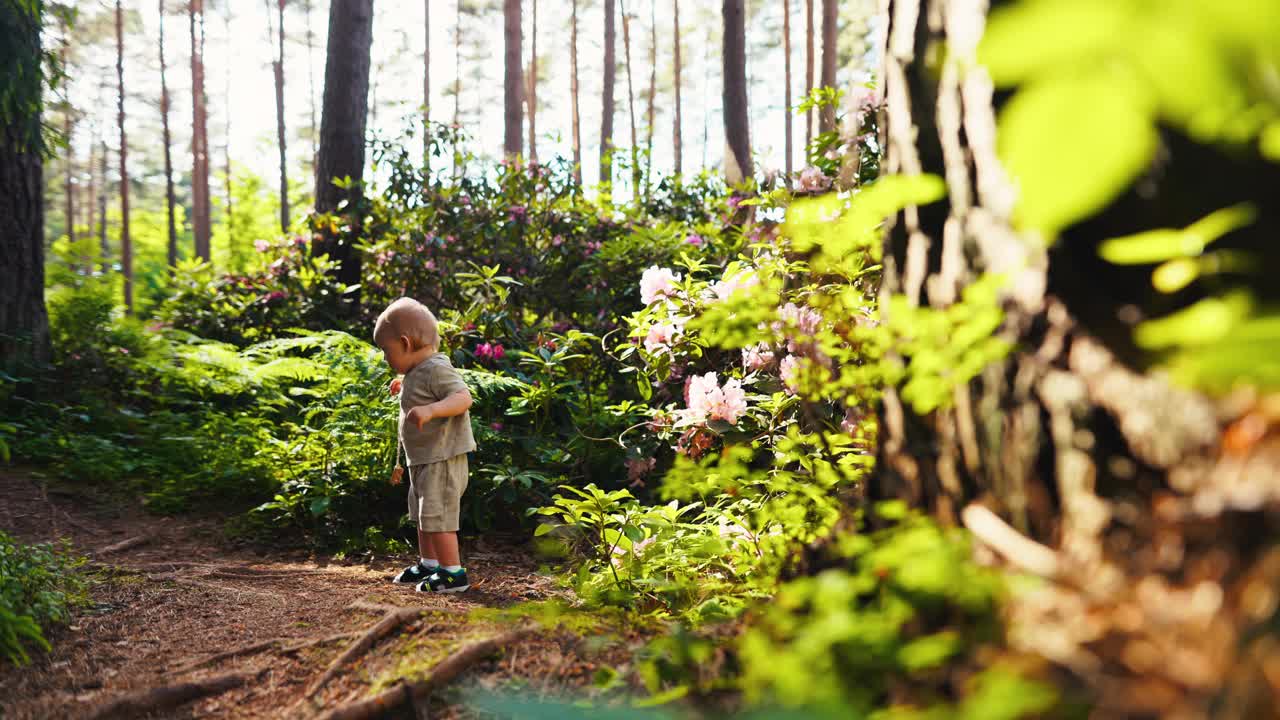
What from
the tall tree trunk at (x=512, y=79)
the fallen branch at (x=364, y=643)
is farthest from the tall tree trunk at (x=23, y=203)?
the tall tree trunk at (x=512, y=79)

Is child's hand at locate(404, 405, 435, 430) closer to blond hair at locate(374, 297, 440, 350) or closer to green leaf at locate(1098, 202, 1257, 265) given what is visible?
blond hair at locate(374, 297, 440, 350)

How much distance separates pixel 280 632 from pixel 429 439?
4.04ft

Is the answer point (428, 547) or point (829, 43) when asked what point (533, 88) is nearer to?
point (829, 43)

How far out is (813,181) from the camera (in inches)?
161

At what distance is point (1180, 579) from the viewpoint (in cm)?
90

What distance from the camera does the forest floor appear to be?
1.96m

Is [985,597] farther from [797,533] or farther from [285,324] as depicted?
[285,324]

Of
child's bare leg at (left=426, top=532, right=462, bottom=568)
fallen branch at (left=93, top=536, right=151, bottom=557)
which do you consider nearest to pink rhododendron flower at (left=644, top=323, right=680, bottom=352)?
child's bare leg at (left=426, top=532, right=462, bottom=568)

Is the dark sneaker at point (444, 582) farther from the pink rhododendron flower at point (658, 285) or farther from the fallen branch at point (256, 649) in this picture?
the pink rhododendron flower at point (658, 285)

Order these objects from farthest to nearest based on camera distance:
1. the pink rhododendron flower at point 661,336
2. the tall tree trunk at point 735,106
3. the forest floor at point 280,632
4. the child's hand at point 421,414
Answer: the tall tree trunk at point 735,106 < the pink rhododendron flower at point 661,336 < the child's hand at point 421,414 < the forest floor at point 280,632

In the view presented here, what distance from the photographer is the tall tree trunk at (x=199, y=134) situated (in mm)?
22812

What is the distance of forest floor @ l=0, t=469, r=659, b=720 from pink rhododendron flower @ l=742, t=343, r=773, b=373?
1.41 m

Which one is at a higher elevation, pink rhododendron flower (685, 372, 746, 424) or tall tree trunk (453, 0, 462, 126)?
tall tree trunk (453, 0, 462, 126)

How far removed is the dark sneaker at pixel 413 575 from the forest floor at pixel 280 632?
0.20 ft
